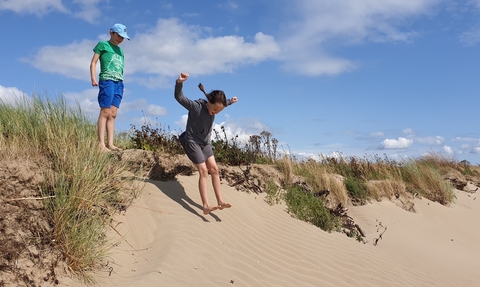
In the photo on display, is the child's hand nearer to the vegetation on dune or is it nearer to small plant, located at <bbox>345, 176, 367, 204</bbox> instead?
the vegetation on dune

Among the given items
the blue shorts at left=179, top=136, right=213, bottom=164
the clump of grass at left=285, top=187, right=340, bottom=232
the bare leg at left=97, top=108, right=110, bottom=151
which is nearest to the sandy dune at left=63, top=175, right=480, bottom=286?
the clump of grass at left=285, top=187, right=340, bottom=232

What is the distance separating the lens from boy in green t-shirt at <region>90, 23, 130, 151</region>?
24.3 ft

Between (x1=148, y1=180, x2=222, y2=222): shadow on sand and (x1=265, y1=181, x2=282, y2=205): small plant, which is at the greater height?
(x1=265, y1=181, x2=282, y2=205): small plant

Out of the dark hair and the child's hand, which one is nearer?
the child's hand

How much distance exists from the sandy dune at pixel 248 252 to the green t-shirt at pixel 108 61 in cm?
214

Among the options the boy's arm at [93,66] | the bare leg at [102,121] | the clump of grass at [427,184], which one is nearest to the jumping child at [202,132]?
the bare leg at [102,121]

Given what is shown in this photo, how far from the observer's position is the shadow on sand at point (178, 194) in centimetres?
703

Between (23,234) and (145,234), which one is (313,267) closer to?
(145,234)

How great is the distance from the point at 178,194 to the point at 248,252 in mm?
1792

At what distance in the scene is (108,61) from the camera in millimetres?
7477

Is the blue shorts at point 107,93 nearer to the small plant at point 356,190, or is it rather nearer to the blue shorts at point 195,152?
the blue shorts at point 195,152

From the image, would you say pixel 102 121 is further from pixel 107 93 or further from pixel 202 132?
pixel 202 132

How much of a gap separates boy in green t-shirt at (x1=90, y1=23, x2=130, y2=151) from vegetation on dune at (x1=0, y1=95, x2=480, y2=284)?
388 millimetres

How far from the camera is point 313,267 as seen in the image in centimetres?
645
